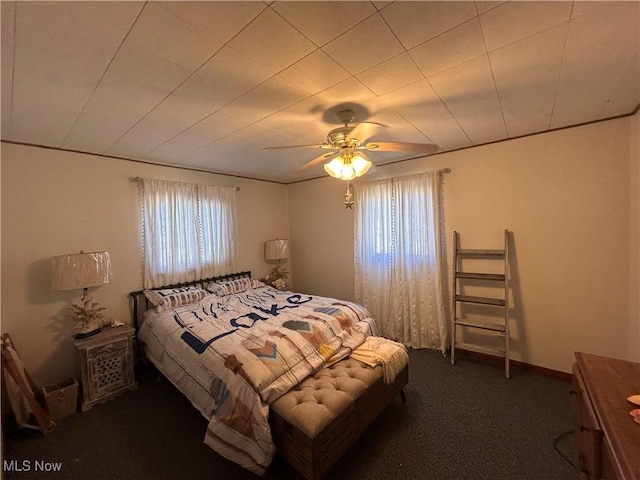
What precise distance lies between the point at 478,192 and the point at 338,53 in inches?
93.2

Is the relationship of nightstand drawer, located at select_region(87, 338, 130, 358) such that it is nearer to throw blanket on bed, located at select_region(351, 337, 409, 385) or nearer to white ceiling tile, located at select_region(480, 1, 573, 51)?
throw blanket on bed, located at select_region(351, 337, 409, 385)

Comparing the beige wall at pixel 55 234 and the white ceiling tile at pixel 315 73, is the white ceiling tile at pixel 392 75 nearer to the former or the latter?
the white ceiling tile at pixel 315 73

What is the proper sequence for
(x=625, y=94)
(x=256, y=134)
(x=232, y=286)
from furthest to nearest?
(x=232, y=286) < (x=256, y=134) < (x=625, y=94)

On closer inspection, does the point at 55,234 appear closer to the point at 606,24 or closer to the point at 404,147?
the point at 404,147

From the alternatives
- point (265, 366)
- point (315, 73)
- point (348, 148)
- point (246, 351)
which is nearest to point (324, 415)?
point (265, 366)

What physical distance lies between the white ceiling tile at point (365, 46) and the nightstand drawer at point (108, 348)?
9.75 feet

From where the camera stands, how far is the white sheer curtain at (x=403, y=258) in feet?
10.4

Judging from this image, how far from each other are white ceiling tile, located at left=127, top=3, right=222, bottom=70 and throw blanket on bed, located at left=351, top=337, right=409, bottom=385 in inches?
86.9

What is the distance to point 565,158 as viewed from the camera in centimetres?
244

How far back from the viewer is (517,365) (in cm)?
276

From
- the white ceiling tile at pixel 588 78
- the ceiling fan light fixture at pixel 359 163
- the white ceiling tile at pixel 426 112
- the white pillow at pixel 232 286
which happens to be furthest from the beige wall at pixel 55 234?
the white ceiling tile at pixel 588 78

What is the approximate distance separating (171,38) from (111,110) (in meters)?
1.01

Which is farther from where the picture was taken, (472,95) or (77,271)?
(77,271)

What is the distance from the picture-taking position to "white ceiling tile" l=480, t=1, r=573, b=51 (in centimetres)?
105
